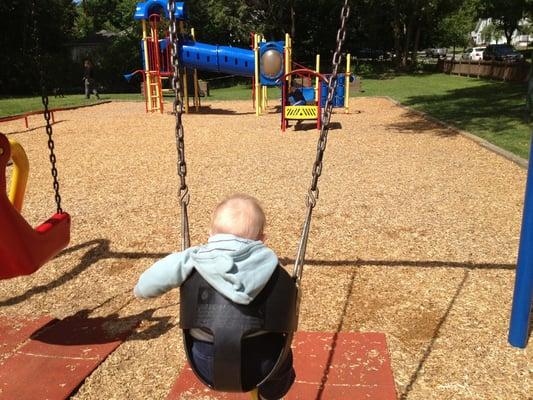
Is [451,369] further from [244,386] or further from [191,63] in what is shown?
[191,63]

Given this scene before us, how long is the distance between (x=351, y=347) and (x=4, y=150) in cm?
209

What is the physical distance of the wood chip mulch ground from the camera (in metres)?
2.66

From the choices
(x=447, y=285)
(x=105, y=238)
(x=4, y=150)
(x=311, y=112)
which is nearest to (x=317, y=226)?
(x=447, y=285)

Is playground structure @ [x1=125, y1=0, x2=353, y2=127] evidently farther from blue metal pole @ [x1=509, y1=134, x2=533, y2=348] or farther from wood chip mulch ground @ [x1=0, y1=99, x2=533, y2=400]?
blue metal pole @ [x1=509, y1=134, x2=533, y2=348]

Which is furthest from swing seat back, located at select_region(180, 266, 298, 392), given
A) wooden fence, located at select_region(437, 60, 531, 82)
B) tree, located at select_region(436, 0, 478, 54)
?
tree, located at select_region(436, 0, 478, 54)

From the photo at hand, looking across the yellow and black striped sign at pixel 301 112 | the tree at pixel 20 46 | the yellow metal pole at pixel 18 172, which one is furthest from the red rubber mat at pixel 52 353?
the tree at pixel 20 46

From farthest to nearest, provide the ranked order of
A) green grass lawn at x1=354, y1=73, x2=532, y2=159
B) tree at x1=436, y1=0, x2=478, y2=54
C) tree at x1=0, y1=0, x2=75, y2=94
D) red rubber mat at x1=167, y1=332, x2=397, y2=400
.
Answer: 1. tree at x1=436, y1=0, x2=478, y2=54
2. tree at x1=0, y1=0, x2=75, y2=94
3. green grass lawn at x1=354, y1=73, x2=532, y2=159
4. red rubber mat at x1=167, y1=332, x2=397, y2=400

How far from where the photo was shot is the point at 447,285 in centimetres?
347

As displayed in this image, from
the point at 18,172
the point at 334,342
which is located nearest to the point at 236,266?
the point at 334,342

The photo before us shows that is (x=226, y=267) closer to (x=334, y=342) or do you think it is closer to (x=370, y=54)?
(x=334, y=342)

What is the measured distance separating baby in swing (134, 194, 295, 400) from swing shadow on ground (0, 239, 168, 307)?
2.38m

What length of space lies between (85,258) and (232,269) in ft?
10.0

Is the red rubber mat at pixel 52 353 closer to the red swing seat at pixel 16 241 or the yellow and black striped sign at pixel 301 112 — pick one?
the red swing seat at pixel 16 241

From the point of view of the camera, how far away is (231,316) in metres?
1.41
